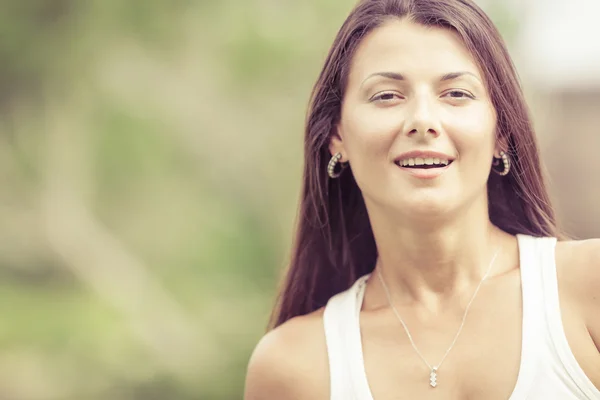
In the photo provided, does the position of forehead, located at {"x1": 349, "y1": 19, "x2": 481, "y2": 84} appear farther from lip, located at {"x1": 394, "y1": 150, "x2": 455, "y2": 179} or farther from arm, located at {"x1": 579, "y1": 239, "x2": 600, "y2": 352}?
arm, located at {"x1": 579, "y1": 239, "x2": 600, "y2": 352}

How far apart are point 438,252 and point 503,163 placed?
0.31 m

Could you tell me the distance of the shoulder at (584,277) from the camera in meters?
1.71

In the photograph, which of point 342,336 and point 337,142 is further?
point 337,142

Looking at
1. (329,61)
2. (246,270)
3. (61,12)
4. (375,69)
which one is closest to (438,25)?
(375,69)

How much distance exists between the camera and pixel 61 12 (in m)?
6.40

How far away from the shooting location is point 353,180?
2189 mm

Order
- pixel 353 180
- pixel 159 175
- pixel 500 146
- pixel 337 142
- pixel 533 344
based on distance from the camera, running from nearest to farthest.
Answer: pixel 533 344 < pixel 500 146 < pixel 337 142 < pixel 353 180 < pixel 159 175

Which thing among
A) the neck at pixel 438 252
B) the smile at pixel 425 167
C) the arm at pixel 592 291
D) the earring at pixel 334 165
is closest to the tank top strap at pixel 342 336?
the neck at pixel 438 252

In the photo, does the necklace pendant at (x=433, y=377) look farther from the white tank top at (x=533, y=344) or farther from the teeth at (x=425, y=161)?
the teeth at (x=425, y=161)

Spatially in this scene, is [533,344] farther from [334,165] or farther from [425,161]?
[334,165]

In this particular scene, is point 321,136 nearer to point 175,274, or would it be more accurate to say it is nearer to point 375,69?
point 375,69

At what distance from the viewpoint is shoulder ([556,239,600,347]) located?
171 cm

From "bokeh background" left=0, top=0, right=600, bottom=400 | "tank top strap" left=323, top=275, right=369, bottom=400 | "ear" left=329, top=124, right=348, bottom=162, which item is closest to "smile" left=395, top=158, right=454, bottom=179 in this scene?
"ear" left=329, top=124, right=348, bottom=162

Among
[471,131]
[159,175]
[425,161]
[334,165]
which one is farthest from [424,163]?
[159,175]
